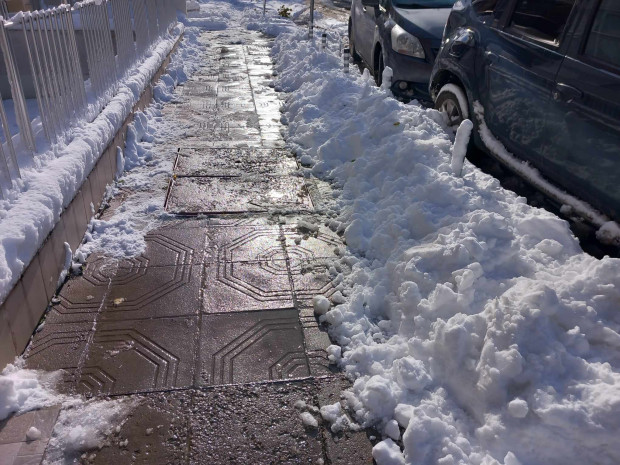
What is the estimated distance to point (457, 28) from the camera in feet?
18.6

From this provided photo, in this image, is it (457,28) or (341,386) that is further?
(457,28)

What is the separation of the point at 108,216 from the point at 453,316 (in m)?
3.18

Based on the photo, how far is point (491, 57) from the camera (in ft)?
16.0

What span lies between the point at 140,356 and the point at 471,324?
1.94m

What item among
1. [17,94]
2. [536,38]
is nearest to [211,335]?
[17,94]

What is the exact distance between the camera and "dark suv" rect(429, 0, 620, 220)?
3523 millimetres

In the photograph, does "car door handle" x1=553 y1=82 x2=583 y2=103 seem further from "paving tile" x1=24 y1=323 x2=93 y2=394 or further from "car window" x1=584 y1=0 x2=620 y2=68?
"paving tile" x1=24 y1=323 x2=93 y2=394

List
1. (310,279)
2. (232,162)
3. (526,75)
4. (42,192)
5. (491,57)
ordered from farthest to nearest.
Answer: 1. (232,162)
2. (491,57)
3. (526,75)
4. (310,279)
5. (42,192)

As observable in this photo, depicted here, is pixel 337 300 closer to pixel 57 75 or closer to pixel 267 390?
pixel 267 390

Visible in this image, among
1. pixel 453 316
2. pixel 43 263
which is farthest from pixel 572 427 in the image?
pixel 43 263

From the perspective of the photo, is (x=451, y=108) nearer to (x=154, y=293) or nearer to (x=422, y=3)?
(x=422, y=3)

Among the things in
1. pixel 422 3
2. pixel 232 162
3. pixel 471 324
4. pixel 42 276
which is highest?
pixel 422 3

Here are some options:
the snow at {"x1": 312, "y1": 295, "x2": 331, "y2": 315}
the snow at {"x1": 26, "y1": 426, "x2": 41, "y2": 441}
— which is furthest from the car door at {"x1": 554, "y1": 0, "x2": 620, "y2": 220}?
the snow at {"x1": 26, "y1": 426, "x2": 41, "y2": 441}

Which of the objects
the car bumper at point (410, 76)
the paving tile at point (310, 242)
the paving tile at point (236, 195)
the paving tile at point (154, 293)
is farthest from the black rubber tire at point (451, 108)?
the paving tile at point (154, 293)
